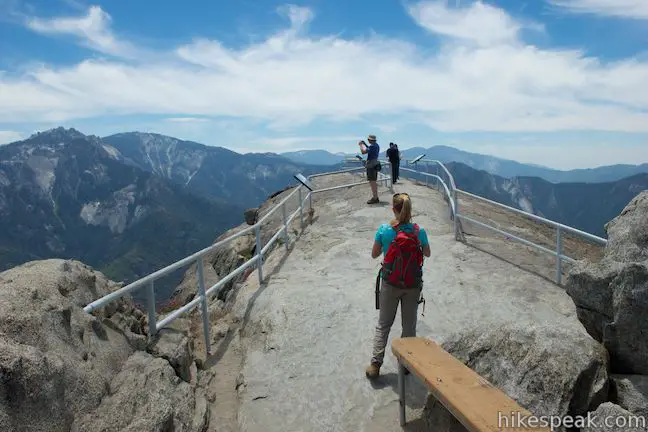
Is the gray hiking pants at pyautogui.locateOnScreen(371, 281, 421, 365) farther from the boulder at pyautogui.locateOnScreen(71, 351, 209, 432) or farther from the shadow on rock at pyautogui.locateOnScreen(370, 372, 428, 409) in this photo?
the boulder at pyautogui.locateOnScreen(71, 351, 209, 432)

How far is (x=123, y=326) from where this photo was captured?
554cm

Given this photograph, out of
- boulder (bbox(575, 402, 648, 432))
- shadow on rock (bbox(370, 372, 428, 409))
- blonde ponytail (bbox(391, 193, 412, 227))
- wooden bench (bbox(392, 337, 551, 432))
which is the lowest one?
shadow on rock (bbox(370, 372, 428, 409))

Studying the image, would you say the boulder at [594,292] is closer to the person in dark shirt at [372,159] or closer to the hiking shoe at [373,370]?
the hiking shoe at [373,370]

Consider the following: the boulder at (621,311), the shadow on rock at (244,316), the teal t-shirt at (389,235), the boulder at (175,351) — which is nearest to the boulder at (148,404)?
the boulder at (175,351)

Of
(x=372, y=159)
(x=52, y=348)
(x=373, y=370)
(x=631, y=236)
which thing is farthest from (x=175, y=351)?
(x=372, y=159)

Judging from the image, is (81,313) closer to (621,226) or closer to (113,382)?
Answer: (113,382)

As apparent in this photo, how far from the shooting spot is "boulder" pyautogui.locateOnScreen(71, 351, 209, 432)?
404 centimetres

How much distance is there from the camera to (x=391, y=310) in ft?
18.2

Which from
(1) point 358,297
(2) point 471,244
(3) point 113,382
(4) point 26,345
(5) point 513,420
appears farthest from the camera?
(2) point 471,244

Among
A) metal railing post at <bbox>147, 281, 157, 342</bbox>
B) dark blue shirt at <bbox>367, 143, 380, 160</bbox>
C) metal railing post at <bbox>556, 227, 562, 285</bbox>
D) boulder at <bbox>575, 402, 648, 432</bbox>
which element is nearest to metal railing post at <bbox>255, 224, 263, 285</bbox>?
metal railing post at <bbox>147, 281, 157, 342</bbox>

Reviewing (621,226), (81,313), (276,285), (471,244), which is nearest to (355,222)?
(471,244)

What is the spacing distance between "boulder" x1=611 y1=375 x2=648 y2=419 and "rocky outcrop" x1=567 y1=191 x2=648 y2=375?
198 mm

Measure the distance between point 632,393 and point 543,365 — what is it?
2.30 feet

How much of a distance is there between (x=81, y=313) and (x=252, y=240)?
11.0 meters
